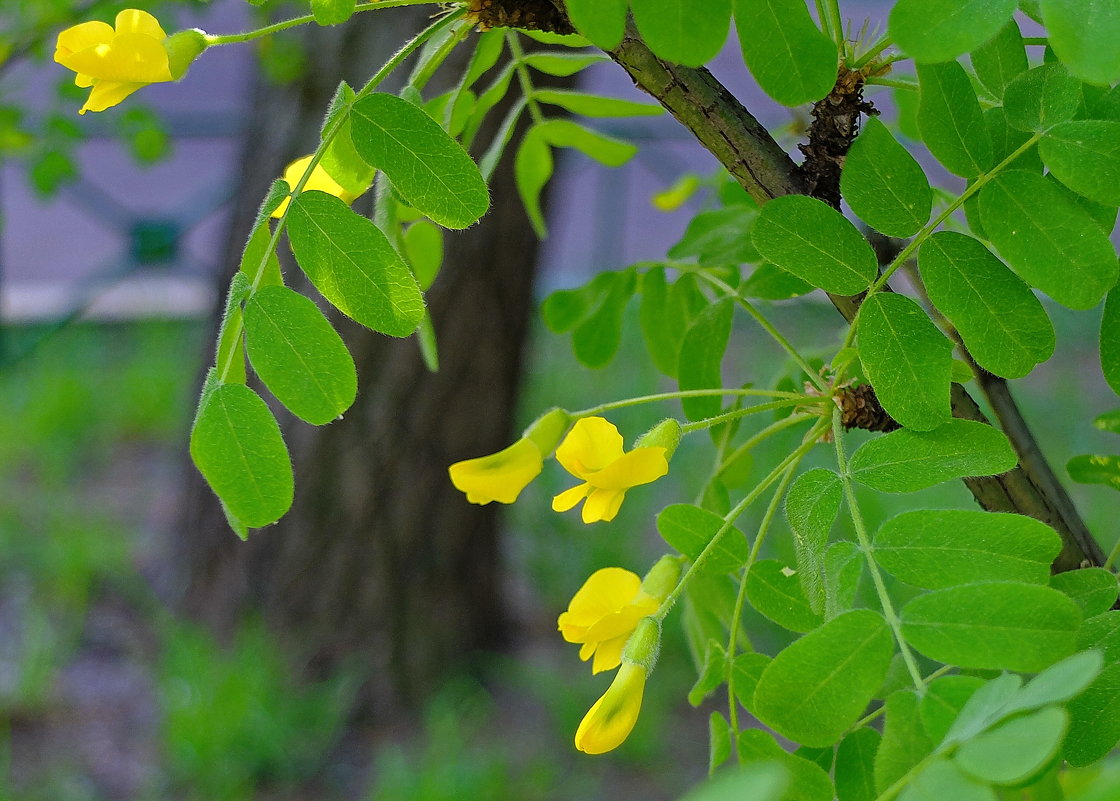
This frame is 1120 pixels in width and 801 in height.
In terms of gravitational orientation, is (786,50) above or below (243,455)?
above

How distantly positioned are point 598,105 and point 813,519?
351 mm

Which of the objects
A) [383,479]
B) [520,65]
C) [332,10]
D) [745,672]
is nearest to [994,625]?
[745,672]

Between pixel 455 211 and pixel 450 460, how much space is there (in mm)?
1581

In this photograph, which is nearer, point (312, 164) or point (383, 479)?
point (312, 164)

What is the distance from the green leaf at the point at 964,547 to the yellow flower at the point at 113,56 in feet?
1.22

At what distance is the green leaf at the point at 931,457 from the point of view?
0.47 meters

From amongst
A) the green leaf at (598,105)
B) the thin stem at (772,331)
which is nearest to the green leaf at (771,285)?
the thin stem at (772,331)

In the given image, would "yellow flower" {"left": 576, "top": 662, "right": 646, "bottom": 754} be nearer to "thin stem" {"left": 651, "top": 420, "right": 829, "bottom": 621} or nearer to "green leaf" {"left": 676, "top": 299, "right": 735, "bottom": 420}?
"thin stem" {"left": 651, "top": 420, "right": 829, "bottom": 621}

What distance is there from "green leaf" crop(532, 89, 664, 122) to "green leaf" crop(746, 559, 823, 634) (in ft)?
0.92

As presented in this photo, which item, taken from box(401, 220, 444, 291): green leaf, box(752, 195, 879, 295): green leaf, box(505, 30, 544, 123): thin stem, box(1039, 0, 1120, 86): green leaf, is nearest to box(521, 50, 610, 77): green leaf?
box(505, 30, 544, 123): thin stem

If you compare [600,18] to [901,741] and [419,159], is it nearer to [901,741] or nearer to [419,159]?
[419,159]

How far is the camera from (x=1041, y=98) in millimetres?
451

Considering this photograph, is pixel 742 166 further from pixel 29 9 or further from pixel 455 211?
pixel 29 9

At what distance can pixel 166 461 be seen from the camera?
3021mm
